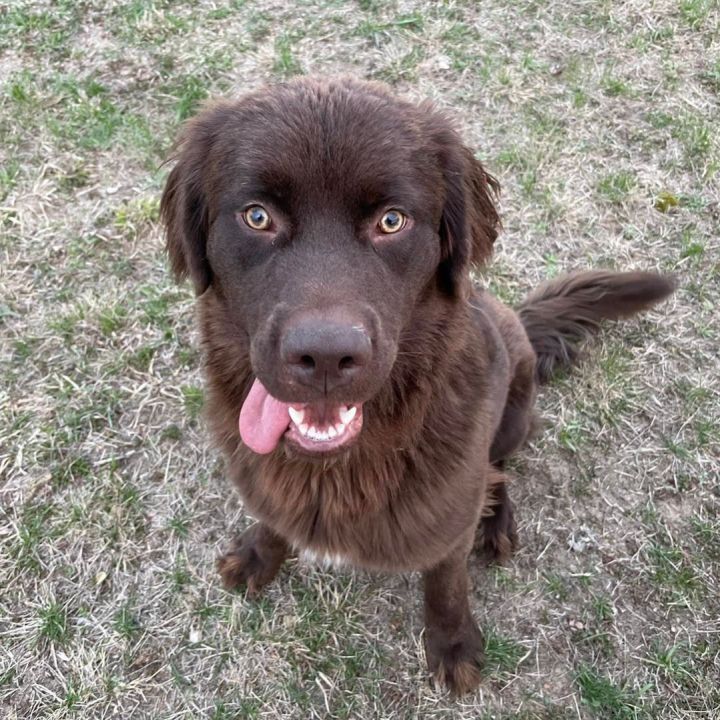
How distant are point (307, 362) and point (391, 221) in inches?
21.7

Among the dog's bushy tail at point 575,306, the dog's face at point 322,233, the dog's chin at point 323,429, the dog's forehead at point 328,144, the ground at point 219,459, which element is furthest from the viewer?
the dog's bushy tail at point 575,306

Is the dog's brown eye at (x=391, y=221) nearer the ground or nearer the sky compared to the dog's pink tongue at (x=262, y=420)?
nearer the sky

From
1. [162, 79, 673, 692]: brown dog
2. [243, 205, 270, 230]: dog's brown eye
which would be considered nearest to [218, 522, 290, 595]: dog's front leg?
[162, 79, 673, 692]: brown dog

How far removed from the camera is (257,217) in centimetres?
196

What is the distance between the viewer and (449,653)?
2773mm

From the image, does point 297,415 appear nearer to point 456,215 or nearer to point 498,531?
point 456,215

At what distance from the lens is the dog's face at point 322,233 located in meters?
1.75

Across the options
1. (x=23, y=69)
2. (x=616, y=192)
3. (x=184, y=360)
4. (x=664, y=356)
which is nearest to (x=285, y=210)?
(x=184, y=360)

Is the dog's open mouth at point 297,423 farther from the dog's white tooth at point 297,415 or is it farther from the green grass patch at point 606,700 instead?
the green grass patch at point 606,700

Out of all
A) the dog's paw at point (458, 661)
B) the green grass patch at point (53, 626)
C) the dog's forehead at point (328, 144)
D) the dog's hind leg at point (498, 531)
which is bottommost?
the green grass patch at point (53, 626)

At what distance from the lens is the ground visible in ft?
9.44

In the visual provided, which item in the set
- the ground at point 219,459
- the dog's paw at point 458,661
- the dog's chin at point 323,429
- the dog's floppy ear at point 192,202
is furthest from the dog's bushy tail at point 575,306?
the dog's floppy ear at point 192,202

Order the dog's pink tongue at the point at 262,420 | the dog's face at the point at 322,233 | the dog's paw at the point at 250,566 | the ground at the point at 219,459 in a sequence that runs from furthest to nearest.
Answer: the dog's paw at the point at 250,566 < the ground at the point at 219,459 < the dog's pink tongue at the point at 262,420 < the dog's face at the point at 322,233

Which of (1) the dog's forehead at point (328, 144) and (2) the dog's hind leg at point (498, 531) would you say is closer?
(1) the dog's forehead at point (328, 144)
